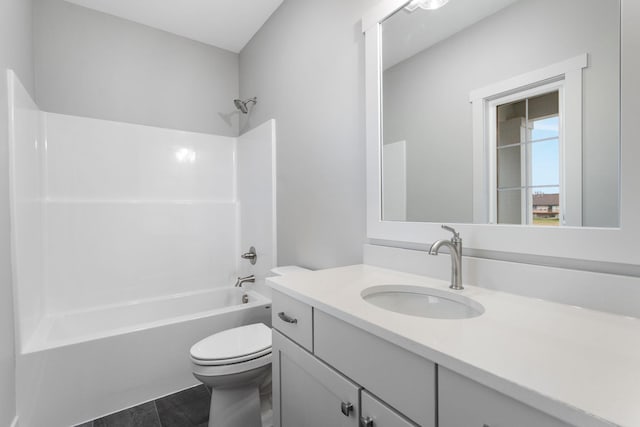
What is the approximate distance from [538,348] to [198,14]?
2.93m

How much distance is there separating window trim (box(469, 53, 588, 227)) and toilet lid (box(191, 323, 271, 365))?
1.21 metres

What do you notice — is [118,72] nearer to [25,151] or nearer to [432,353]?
[25,151]

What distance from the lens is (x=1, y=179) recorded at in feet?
4.45

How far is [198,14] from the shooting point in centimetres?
236

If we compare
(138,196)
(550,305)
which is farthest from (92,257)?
(550,305)

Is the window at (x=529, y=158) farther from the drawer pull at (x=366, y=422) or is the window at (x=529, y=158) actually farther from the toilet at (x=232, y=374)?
the toilet at (x=232, y=374)

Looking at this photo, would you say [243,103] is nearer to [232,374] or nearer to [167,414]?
[232,374]

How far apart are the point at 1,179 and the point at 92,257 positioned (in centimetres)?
110

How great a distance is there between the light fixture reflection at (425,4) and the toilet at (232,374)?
5.75 ft

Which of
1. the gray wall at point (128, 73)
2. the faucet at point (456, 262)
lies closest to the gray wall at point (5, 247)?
the gray wall at point (128, 73)

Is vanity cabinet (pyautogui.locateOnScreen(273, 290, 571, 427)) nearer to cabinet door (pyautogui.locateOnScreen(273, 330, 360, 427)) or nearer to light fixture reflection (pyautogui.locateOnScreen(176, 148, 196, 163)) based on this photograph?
cabinet door (pyautogui.locateOnScreen(273, 330, 360, 427))

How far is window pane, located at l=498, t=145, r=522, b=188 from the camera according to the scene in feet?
3.19

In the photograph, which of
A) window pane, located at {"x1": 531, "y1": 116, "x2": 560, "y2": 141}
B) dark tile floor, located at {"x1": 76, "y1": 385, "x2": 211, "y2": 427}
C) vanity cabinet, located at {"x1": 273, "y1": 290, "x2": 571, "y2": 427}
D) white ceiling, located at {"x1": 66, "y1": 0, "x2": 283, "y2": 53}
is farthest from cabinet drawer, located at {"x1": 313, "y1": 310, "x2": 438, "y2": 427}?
white ceiling, located at {"x1": 66, "y1": 0, "x2": 283, "y2": 53}

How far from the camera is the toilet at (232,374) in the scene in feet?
4.67
